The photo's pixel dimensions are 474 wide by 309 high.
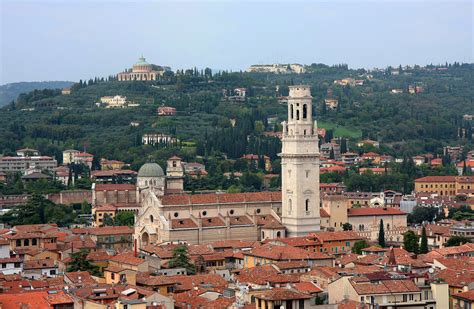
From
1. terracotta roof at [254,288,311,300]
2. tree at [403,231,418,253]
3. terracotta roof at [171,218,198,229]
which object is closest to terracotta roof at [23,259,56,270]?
terracotta roof at [171,218,198,229]

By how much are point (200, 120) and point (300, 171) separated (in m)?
70.4

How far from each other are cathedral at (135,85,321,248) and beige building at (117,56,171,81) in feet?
322

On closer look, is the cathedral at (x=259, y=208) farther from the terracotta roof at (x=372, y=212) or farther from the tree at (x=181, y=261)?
the tree at (x=181, y=261)

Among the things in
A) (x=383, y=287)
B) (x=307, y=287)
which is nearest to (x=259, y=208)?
(x=307, y=287)

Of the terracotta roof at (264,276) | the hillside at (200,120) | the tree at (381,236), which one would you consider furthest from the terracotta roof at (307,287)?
the hillside at (200,120)

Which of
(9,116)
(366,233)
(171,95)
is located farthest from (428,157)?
(366,233)

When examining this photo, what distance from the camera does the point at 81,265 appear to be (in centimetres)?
4531

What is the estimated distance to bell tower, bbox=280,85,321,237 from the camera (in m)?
56.6

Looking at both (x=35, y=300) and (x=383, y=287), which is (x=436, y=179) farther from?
(x=35, y=300)

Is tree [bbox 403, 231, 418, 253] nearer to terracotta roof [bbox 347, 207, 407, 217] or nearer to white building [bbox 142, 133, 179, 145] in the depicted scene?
terracotta roof [bbox 347, 207, 407, 217]

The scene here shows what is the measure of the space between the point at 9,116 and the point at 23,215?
219 feet

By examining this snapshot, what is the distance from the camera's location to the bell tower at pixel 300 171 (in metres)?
56.6

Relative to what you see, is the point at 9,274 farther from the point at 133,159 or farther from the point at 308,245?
the point at 133,159

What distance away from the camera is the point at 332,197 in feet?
196
